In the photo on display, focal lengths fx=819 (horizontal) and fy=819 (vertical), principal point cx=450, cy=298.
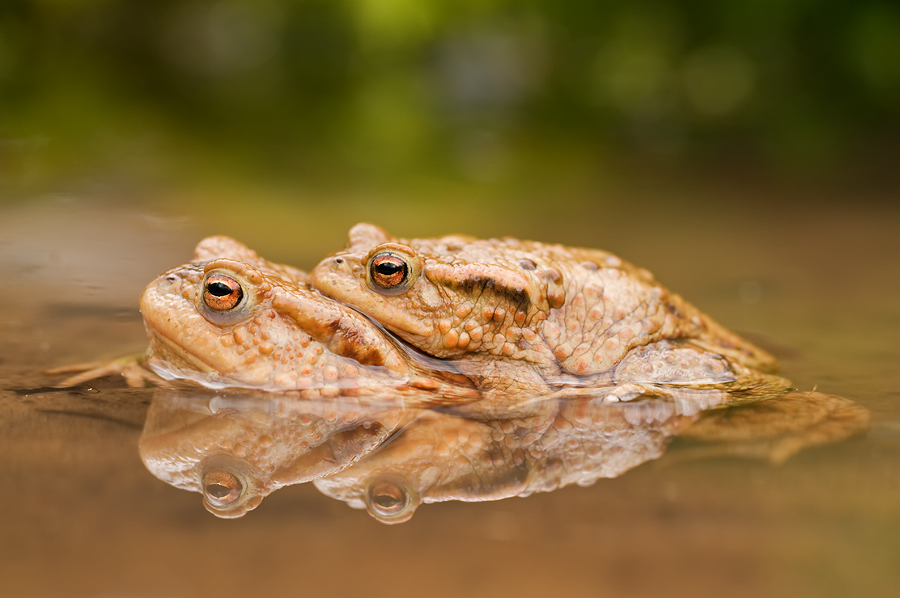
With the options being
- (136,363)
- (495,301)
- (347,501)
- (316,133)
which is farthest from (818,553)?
(316,133)

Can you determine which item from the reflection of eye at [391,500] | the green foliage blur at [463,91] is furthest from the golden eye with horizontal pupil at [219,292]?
the green foliage blur at [463,91]

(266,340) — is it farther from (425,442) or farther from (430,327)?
(425,442)

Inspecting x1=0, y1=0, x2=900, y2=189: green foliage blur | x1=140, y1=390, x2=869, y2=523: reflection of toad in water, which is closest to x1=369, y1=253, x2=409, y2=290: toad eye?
x1=140, y1=390, x2=869, y2=523: reflection of toad in water

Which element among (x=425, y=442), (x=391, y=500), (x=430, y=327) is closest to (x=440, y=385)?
(x=430, y=327)

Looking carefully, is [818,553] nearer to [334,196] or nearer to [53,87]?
[334,196]

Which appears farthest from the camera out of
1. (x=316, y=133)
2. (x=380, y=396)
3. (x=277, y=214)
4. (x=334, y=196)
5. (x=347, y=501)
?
(x=316, y=133)

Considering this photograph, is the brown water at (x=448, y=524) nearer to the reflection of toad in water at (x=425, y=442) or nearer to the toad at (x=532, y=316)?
the reflection of toad in water at (x=425, y=442)
